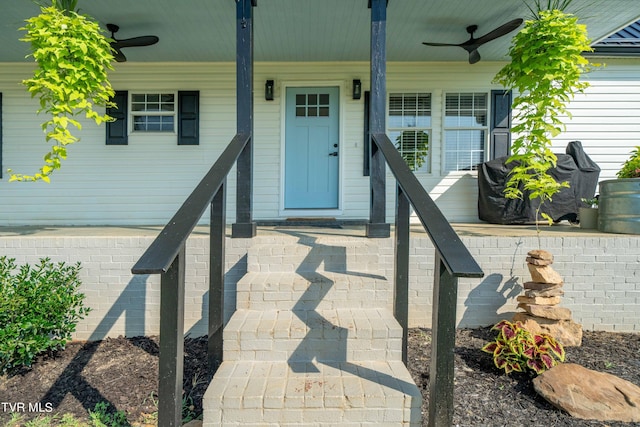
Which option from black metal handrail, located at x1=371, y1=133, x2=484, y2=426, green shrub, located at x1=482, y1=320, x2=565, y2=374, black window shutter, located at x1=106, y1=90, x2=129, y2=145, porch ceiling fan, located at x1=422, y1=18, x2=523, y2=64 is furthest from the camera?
black window shutter, located at x1=106, y1=90, x2=129, y2=145

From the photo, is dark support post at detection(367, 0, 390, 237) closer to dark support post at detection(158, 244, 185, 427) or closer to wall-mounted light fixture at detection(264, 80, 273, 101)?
dark support post at detection(158, 244, 185, 427)

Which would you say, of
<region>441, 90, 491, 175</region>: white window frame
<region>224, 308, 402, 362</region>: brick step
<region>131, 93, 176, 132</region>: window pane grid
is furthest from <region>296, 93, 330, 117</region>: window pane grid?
<region>224, 308, 402, 362</region>: brick step

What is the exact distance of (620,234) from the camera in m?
3.68

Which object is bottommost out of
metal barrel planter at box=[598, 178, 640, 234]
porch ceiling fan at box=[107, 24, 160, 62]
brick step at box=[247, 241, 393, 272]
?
brick step at box=[247, 241, 393, 272]

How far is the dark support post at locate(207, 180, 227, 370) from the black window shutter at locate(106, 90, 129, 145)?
3.61 meters

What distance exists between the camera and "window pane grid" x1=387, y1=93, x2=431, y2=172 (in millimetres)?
5504

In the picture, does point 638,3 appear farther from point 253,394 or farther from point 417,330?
point 253,394

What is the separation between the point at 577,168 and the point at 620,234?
1.56 metres

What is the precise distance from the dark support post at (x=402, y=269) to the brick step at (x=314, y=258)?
407 millimetres

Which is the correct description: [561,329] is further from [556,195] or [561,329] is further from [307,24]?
[307,24]

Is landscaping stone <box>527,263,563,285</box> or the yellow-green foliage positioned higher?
the yellow-green foliage

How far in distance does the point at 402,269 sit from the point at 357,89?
3.59 meters

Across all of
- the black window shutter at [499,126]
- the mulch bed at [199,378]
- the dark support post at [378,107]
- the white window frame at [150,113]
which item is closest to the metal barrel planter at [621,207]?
the mulch bed at [199,378]

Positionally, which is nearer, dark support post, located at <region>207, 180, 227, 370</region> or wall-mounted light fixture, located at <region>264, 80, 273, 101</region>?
dark support post, located at <region>207, 180, 227, 370</region>
